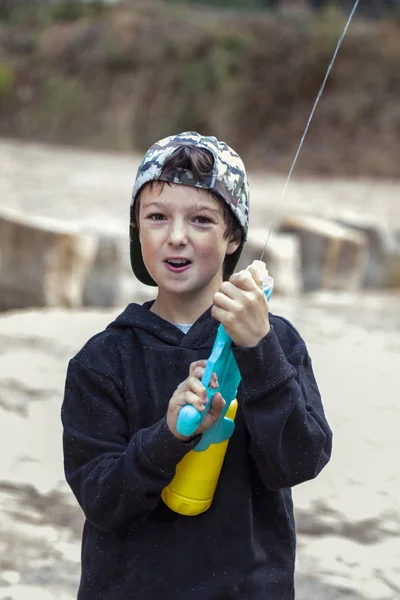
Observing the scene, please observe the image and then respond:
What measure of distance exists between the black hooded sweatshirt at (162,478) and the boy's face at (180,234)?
0.25 ft

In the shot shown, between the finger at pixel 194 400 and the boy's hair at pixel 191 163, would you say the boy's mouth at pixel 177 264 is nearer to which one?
the boy's hair at pixel 191 163

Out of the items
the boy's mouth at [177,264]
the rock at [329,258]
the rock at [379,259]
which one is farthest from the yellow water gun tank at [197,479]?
the rock at [379,259]

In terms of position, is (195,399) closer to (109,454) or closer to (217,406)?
(217,406)

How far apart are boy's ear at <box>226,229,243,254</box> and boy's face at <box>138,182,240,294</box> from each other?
0.07 meters

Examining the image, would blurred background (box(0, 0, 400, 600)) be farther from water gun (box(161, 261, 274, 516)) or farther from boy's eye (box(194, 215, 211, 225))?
water gun (box(161, 261, 274, 516))

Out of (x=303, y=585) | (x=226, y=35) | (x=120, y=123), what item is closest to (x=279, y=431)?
(x=303, y=585)

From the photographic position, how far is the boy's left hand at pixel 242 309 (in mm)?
1344

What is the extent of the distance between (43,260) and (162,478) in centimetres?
500

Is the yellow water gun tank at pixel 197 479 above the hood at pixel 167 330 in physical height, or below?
below

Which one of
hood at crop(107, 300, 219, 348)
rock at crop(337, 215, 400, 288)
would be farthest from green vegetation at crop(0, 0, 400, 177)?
hood at crop(107, 300, 219, 348)

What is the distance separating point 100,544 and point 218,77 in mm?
19113

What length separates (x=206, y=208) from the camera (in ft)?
4.97

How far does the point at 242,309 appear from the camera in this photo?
134cm

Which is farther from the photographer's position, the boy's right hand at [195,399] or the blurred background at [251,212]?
the blurred background at [251,212]
